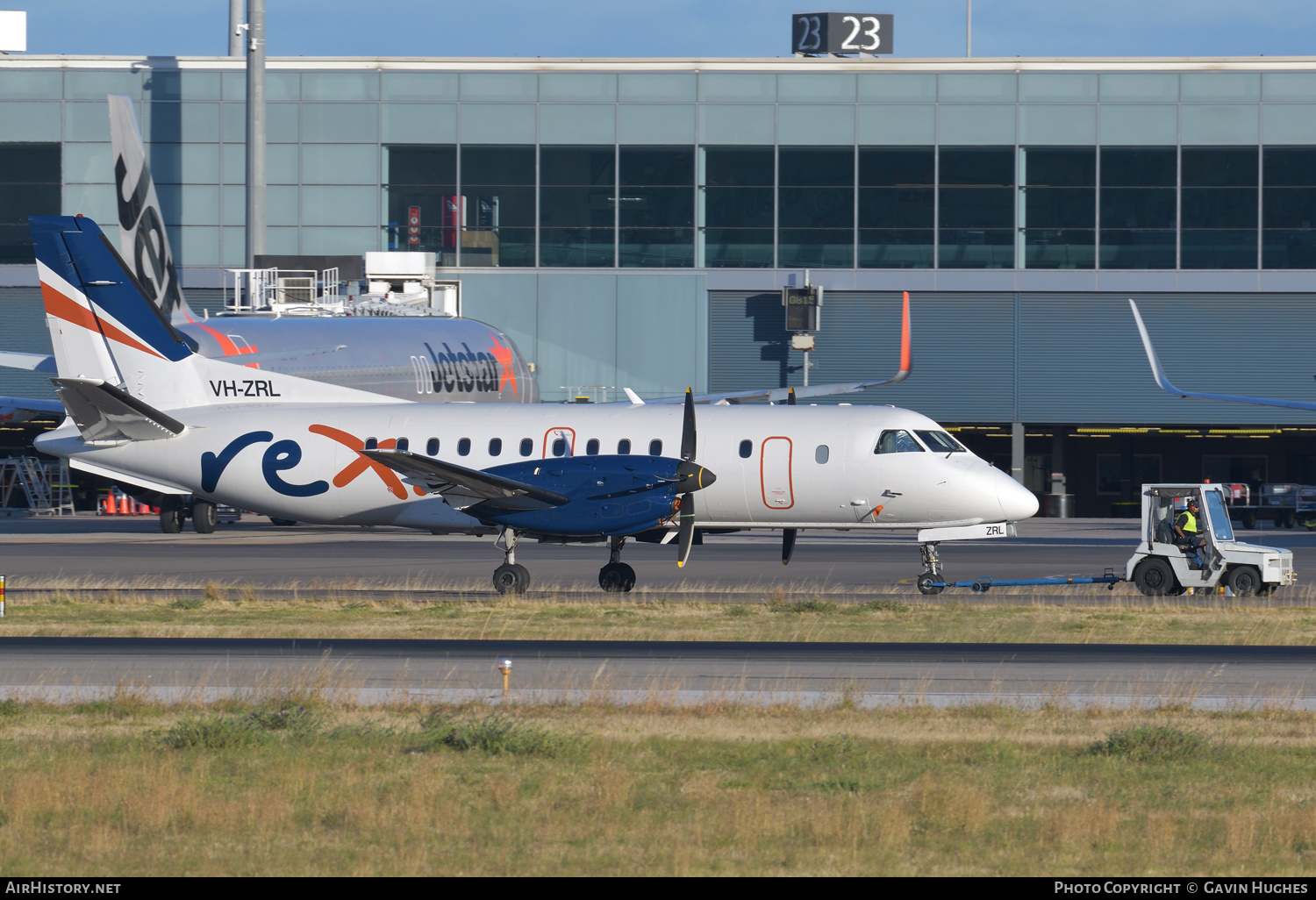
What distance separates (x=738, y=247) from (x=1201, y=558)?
35.9 metres

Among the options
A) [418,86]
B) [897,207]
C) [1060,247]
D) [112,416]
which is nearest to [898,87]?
[897,207]

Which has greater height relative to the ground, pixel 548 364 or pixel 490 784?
pixel 548 364

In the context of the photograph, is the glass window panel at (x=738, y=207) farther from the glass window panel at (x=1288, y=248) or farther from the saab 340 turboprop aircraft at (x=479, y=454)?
the saab 340 turboprop aircraft at (x=479, y=454)

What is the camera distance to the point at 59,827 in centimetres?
1138

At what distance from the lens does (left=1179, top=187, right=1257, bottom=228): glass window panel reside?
6066 centimetres

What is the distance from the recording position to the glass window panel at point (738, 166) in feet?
204

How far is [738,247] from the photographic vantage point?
62781 mm

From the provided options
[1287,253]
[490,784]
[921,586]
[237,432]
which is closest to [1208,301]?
[1287,253]

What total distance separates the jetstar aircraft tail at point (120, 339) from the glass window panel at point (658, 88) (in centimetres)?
3198

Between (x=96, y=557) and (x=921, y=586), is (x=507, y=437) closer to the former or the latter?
(x=921, y=586)

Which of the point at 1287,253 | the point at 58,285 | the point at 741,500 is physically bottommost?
the point at 741,500

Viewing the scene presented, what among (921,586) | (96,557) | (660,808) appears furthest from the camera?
(96,557)

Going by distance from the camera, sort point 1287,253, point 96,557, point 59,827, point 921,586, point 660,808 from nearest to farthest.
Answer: point 59,827 → point 660,808 → point 921,586 → point 96,557 → point 1287,253

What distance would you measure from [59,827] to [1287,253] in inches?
2313
